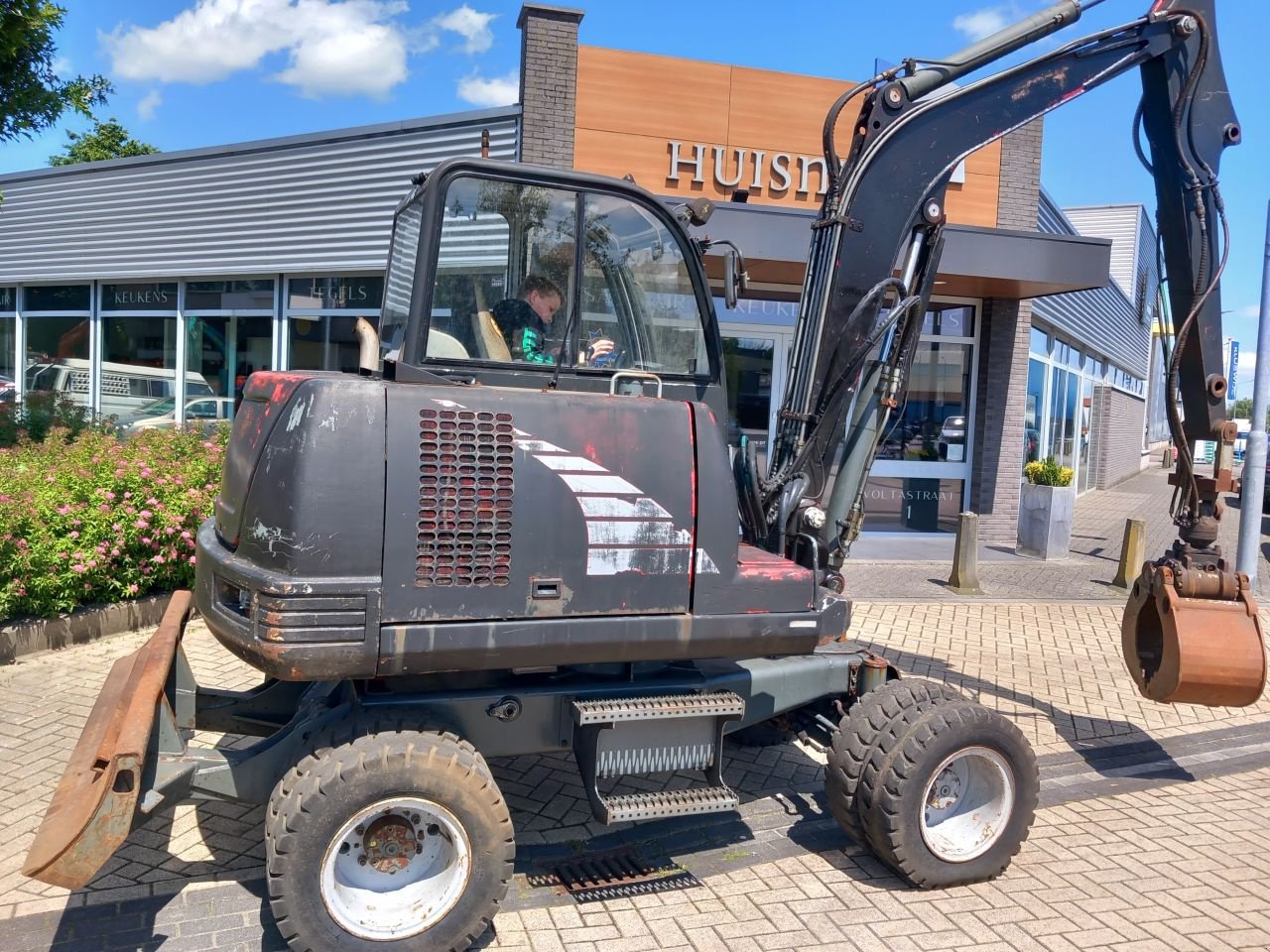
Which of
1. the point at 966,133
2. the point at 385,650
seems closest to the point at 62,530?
the point at 385,650

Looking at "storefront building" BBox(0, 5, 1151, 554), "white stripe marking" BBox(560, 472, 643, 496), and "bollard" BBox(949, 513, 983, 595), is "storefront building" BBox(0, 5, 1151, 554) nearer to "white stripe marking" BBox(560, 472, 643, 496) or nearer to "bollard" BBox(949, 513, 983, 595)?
"bollard" BBox(949, 513, 983, 595)

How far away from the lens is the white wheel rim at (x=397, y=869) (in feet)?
10.8

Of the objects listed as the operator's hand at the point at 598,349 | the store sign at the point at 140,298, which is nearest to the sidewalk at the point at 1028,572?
the operator's hand at the point at 598,349

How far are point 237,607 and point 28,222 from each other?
1631cm

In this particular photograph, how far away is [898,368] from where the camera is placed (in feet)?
15.2

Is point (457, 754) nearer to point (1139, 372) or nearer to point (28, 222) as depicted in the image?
point (28, 222)

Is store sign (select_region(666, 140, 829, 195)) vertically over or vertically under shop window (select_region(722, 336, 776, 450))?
over

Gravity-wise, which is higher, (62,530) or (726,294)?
(726,294)

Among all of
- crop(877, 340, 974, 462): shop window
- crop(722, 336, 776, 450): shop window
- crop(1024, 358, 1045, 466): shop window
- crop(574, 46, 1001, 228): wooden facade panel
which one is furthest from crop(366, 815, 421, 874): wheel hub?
crop(1024, 358, 1045, 466): shop window

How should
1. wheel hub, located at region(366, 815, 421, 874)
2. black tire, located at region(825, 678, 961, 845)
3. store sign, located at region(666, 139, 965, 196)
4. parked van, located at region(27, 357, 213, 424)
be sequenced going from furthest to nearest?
parked van, located at region(27, 357, 213, 424)
store sign, located at region(666, 139, 965, 196)
black tire, located at region(825, 678, 961, 845)
wheel hub, located at region(366, 815, 421, 874)

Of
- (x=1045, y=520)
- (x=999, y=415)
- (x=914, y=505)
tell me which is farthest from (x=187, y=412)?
(x=1045, y=520)

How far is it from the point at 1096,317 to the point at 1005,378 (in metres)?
9.36

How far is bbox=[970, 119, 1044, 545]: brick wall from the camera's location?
12078mm

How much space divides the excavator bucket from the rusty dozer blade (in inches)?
185
